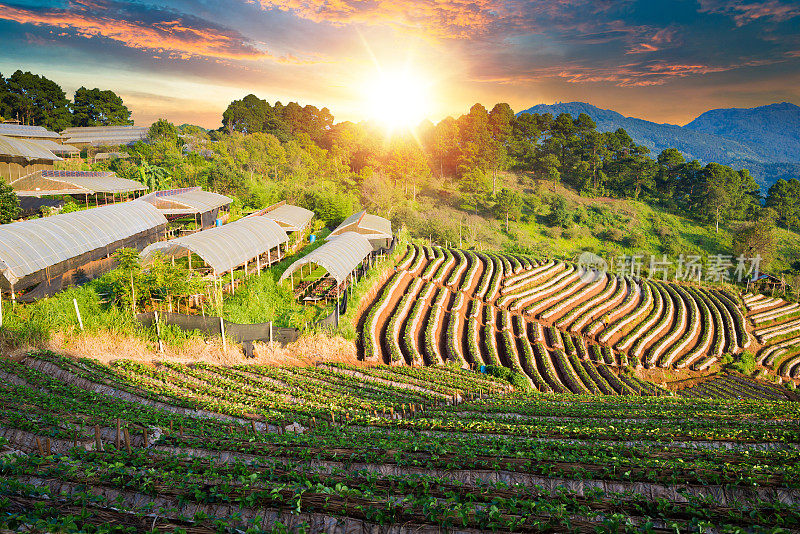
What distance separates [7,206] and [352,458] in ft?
88.1

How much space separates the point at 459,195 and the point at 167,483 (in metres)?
61.7

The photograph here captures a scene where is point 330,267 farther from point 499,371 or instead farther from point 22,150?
point 22,150

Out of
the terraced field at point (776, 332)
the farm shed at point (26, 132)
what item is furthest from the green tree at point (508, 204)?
the farm shed at point (26, 132)

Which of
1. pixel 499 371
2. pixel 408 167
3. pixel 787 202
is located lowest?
pixel 499 371

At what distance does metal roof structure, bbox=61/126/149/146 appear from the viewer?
52.9 meters

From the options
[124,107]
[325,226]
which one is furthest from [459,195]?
[124,107]

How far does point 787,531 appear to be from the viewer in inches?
163

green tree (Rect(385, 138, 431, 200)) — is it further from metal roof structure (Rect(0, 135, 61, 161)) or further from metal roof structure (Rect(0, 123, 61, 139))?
metal roof structure (Rect(0, 123, 61, 139))

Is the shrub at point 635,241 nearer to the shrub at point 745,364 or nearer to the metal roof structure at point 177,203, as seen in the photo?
the shrub at point 745,364

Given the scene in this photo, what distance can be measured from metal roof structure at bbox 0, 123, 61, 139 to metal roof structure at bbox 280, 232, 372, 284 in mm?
39666

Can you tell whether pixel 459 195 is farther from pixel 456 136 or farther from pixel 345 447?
pixel 345 447

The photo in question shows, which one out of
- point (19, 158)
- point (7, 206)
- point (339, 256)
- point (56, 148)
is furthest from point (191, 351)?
point (56, 148)

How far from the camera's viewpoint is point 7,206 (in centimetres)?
2292

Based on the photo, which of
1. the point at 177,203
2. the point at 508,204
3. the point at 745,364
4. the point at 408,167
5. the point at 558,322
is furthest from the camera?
the point at 408,167
